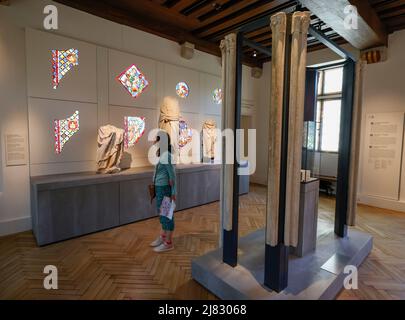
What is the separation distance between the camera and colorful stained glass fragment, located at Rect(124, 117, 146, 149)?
4680mm

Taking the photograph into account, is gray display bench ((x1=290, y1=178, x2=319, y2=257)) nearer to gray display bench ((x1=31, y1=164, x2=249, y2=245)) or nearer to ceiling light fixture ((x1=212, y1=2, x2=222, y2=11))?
gray display bench ((x1=31, y1=164, x2=249, y2=245))

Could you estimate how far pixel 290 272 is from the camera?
2.27m

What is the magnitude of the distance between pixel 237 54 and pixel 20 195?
12.6 feet

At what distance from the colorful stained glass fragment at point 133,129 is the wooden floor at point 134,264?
5.41ft

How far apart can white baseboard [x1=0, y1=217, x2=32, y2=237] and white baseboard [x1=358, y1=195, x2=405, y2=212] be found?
6984mm

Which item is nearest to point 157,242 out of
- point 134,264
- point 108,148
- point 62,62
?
point 134,264

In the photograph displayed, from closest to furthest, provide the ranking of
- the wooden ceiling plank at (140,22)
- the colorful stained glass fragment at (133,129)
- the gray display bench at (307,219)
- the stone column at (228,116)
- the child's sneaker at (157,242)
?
1. the stone column at (228,116)
2. the gray display bench at (307,219)
3. the child's sneaker at (157,242)
4. the wooden ceiling plank at (140,22)
5. the colorful stained glass fragment at (133,129)

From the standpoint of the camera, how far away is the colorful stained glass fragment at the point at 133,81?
457 cm

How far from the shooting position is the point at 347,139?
3.02 meters

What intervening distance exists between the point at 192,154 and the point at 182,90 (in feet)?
5.10

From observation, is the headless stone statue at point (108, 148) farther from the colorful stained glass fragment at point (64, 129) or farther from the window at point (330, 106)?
the window at point (330, 106)

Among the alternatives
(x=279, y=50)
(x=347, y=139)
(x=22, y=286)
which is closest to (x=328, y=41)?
(x=279, y=50)

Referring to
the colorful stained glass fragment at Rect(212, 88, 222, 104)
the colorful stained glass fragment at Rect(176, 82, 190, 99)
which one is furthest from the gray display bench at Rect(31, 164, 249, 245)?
the colorful stained glass fragment at Rect(212, 88, 222, 104)

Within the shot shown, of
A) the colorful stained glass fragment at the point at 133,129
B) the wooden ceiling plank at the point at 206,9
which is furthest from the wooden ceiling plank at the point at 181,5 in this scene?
the colorful stained glass fragment at the point at 133,129
